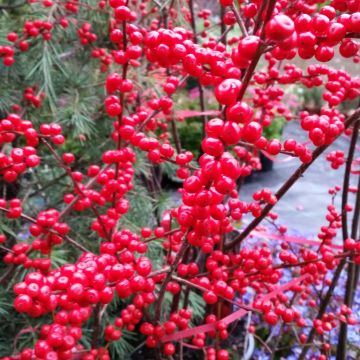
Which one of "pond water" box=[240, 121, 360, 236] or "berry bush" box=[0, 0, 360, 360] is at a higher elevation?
"berry bush" box=[0, 0, 360, 360]

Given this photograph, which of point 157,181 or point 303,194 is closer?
point 157,181

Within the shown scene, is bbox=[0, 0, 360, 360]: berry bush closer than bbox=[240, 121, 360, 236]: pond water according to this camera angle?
Yes

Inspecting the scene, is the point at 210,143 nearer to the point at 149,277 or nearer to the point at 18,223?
the point at 149,277

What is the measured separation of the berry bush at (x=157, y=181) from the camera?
40 centimetres

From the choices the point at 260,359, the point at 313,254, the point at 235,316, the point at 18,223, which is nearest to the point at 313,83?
the point at 313,254

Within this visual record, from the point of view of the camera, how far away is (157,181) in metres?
1.43

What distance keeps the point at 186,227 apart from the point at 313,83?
440 mm

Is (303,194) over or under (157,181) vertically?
under

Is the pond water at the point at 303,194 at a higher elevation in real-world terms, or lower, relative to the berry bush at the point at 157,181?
lower

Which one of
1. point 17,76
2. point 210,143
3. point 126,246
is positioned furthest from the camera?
point 17,76

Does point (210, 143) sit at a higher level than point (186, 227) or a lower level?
higher

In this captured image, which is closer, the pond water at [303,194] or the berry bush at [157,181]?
the berry bush at [157,181]

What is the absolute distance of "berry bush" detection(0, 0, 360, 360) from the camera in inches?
15.7

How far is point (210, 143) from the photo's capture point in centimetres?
35
